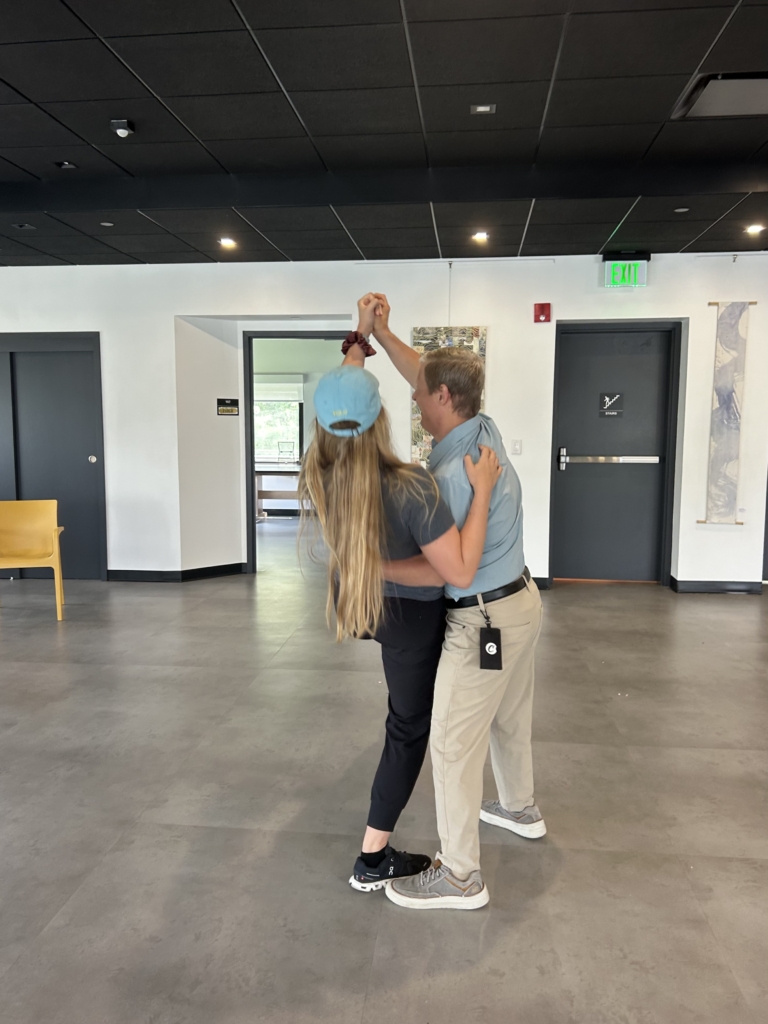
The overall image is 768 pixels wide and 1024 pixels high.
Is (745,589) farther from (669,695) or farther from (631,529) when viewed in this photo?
(669,695)

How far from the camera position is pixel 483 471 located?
1772mm

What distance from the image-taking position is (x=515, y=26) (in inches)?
115

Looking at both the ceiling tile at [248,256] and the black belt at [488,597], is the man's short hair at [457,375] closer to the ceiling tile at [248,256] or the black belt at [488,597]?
the black belt at [488,597]

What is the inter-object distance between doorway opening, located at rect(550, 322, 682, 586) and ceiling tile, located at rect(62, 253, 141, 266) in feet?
13.3

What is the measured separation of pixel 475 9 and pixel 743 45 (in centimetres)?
126

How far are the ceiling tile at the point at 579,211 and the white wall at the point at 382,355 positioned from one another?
110cm

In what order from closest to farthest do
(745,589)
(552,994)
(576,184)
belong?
(552,994) < (576,184) < (745,589)

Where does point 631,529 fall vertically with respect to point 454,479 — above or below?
below

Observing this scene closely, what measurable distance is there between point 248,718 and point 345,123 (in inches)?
128

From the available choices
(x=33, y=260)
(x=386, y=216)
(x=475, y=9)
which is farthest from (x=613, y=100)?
(x=33, y=260)

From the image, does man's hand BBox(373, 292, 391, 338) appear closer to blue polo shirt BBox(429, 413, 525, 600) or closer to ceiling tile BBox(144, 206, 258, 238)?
blue polo shirt BBox(429, 413, 525, 600)

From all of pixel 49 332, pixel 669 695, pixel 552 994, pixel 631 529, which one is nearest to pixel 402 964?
pixel 552 994

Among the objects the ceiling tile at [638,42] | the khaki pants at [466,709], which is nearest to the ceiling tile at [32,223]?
the ceiling tile at [638,42]

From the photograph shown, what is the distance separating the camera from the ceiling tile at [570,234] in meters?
5.16
